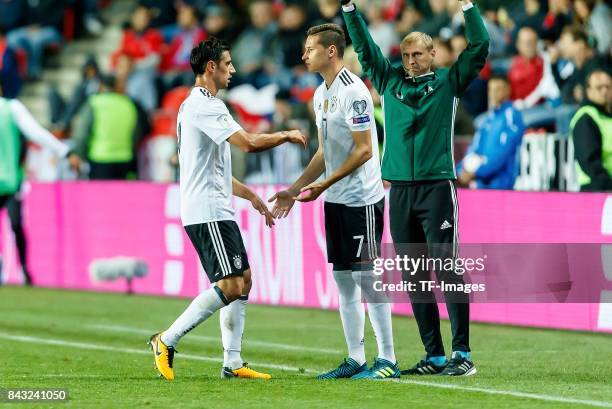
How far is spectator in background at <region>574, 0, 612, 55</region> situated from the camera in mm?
16578

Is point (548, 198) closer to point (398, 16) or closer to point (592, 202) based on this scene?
point (592, 202)

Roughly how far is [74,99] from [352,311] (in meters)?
12.4

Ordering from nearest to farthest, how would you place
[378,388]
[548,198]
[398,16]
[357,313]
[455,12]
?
[378,388]
[357,313]
[548,198]
[455,12]
[398,16]

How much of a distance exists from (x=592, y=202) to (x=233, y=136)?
4408 millimetres

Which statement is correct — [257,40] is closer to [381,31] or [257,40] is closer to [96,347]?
[381,31]

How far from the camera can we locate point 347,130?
9.26 m

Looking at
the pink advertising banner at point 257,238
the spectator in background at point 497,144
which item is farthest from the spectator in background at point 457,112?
the pink advertising banner at point 257,238

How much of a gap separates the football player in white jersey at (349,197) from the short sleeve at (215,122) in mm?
502

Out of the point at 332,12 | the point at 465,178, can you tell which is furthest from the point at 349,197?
the point at 332,12

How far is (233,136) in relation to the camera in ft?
29.6

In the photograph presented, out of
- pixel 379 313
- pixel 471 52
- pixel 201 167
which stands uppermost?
pixel 471 52

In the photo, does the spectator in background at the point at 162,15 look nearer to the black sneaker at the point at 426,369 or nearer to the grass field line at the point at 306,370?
the grass field line at the point at 306,370

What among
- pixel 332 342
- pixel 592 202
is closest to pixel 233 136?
pixel 332 342

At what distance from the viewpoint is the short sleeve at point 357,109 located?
911 cm
